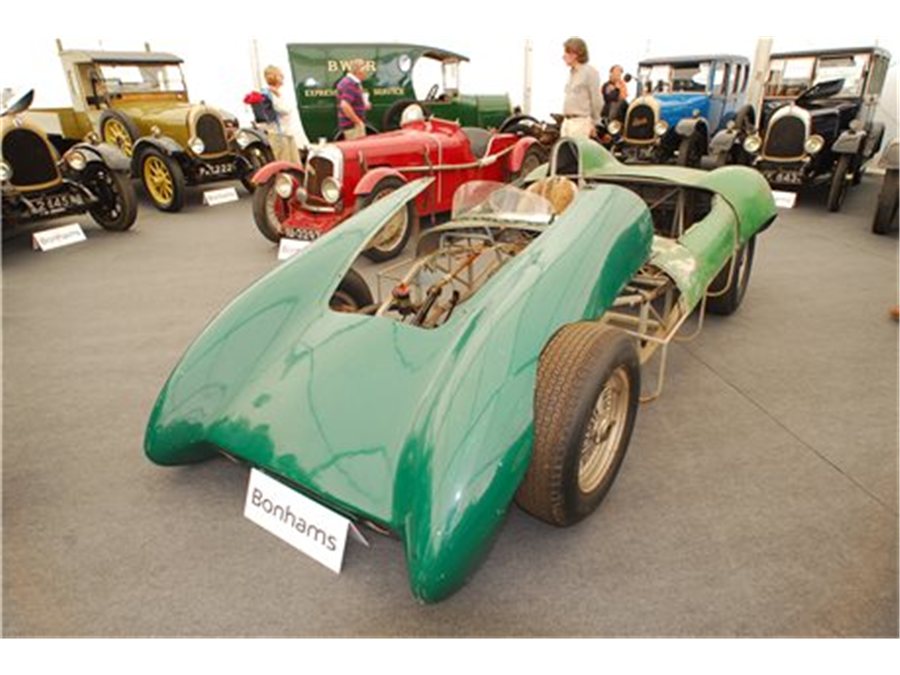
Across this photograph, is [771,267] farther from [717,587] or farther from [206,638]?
[206,638]

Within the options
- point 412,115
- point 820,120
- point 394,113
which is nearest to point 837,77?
point 820,120

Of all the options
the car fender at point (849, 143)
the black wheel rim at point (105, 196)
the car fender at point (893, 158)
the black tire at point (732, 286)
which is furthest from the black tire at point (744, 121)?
the black wheel rim at point (105, 196)

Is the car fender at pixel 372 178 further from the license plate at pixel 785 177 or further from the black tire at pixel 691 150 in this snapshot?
the black tire at pixel 691 150

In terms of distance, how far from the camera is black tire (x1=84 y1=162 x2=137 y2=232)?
5.17m

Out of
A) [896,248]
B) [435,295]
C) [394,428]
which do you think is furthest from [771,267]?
[394,428]

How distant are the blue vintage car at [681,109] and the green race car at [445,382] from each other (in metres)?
5.68

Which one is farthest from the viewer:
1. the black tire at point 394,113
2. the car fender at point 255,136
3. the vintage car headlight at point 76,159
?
the black tire at point 394,113

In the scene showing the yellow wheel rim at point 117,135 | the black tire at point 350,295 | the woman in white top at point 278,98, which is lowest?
the black tire at point 350,295

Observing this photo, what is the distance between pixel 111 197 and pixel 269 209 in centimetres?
187

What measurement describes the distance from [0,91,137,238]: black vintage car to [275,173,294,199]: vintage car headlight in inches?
72.4

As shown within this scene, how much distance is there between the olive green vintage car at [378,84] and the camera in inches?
323

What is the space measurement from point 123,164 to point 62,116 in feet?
11.3

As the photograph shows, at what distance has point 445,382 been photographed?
143 cm

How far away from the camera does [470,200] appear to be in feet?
8.45
